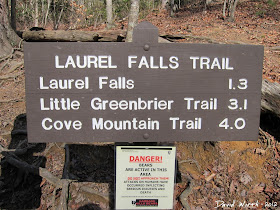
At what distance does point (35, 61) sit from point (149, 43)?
917 mm

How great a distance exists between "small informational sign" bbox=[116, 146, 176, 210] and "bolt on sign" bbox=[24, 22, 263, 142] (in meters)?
0.22

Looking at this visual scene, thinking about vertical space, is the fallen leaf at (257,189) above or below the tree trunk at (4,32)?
below

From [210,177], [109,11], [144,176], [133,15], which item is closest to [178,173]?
[210,177]

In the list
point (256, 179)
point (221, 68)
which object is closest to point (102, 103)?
point (221, 68)

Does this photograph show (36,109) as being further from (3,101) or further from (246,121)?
(3,101)

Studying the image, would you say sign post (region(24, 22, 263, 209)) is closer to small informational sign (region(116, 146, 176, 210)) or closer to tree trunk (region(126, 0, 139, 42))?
small informational sign (region(116, 146, 176, 210))

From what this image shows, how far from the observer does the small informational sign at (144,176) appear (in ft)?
7.39

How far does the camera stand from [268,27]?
11492 mm

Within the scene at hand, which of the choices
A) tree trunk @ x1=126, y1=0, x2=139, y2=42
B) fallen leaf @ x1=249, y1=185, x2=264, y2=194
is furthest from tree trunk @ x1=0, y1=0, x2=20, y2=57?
fallen leaf @ x1=249, y1=185, x2=264, y2=194

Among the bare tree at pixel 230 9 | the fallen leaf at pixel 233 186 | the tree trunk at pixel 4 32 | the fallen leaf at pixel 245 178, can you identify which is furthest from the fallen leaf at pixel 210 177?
the bare tree at pixel 230 9

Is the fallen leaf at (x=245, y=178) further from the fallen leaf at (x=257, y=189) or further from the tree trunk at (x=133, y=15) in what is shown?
the tree trunk at (x=133, y=15)

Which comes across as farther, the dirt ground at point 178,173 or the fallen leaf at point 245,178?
the fallen leaf at point 245,178

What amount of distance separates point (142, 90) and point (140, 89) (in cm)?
2

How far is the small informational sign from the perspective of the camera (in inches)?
88.7
